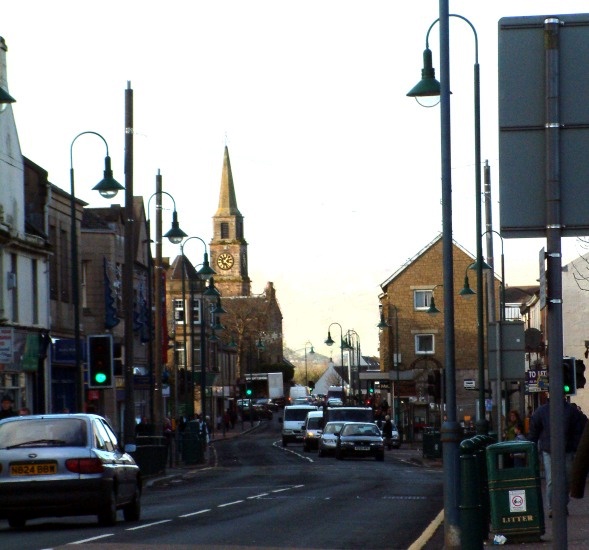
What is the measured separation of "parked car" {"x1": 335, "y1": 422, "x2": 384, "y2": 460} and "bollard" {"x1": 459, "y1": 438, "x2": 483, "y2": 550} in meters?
39.9

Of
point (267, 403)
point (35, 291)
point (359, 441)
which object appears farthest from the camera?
point (267, 403)

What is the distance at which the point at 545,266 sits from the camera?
295 inches

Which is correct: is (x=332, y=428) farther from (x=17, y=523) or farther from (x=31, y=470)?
(x=31, y=470)

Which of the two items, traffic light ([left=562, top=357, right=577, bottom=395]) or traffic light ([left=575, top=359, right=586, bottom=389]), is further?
traffic light ([left=575, top=359, right=586, bottom=389])

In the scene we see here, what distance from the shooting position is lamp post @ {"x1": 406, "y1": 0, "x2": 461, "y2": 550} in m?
15.0

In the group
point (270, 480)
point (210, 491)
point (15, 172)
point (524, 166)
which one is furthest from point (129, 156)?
point (524, 166)

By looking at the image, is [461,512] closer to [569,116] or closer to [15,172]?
[569,116]

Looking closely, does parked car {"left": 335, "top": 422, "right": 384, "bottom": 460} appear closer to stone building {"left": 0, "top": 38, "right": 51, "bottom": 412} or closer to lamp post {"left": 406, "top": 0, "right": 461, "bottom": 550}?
stone building {"left": 0, "top": 38, "right": 51, "bottom": 412}

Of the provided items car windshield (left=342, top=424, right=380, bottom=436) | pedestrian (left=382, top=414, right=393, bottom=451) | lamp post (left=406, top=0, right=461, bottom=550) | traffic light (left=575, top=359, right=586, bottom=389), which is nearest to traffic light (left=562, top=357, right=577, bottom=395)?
traffic light (left=575, top=359, right=586, bottom=389)

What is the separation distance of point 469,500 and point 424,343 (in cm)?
8193

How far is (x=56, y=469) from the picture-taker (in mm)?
18516

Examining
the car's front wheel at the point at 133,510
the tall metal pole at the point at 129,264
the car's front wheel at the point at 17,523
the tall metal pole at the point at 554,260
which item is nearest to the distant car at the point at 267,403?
the tall metal pole at the point at 129,264

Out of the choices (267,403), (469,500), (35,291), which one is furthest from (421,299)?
(469,500)

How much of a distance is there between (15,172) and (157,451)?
10495 millimetres
